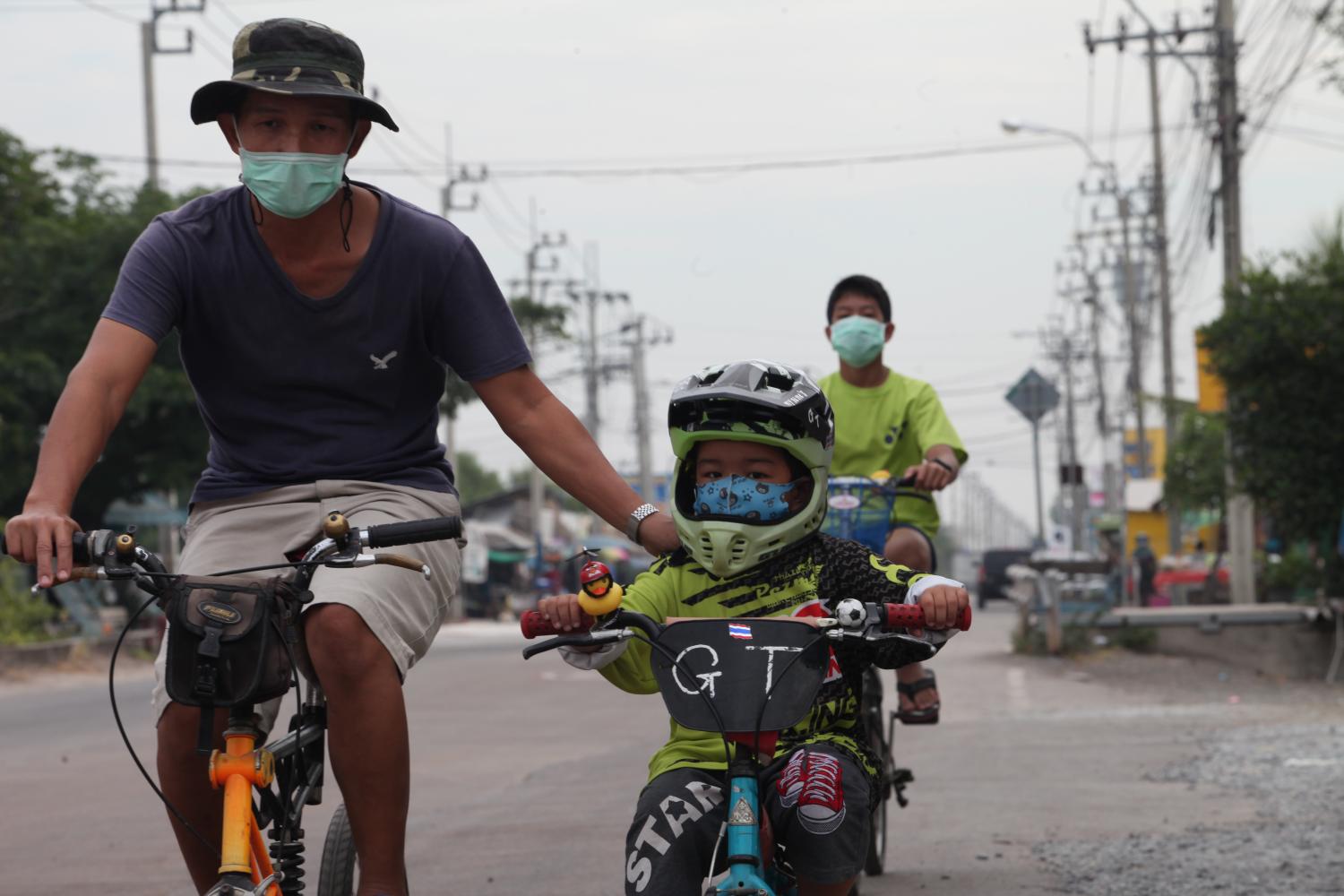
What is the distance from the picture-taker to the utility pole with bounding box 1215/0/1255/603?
23.8 metres

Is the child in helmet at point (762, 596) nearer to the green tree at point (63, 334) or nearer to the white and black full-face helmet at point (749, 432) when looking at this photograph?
the white and black full-face helmet at point (749, 432)

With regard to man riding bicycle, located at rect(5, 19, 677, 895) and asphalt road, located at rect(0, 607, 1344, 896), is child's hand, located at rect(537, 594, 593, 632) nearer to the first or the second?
man riding bicycle, located at rect(5, 19, 677, 895)

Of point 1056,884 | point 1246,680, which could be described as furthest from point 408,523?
point 1246,680

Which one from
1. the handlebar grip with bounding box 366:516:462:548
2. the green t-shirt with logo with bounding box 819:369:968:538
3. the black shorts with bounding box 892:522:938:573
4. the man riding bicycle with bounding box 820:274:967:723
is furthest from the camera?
the green t-shirt with logo with bounding box 819:369:968:538

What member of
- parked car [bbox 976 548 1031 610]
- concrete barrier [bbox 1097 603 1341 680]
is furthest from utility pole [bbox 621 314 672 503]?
concrete barrier [bbox 1097 603 1341 680]

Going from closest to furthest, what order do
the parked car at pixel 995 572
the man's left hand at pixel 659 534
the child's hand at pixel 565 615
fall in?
the child's hand at pixel 565 615 < the man's left hand at pixel 659 534 < the parked car at pixel 995 572

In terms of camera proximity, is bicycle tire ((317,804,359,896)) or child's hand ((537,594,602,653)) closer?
child's hand ((537,594,602,653))

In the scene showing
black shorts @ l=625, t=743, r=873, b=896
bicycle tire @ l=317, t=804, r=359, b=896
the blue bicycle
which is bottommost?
bicycle tire @ l=317, t=804, r=359, b=896

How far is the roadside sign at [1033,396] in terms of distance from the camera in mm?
21703

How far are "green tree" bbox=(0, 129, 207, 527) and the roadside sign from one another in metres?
13.1

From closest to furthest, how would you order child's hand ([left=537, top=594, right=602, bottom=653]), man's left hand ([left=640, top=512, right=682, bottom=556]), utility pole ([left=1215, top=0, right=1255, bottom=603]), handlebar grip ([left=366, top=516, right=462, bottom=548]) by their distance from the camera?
handlebar grip ([left=366, top=516, right=462, bottom=548]), child's hand ([left=537, top=594, right=602, bottom=653]), man's left hand ([left=640, top=512, right=682, bottom=556]), utility pole ([left=1215, top=0, right=1255, bottom=603])

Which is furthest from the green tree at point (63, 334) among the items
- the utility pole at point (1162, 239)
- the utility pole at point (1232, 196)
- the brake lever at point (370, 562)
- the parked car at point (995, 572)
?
the parked car at point (995, 572)

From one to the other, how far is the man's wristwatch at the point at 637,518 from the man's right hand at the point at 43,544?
1.26 m

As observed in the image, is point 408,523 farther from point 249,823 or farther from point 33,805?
point 33,805
